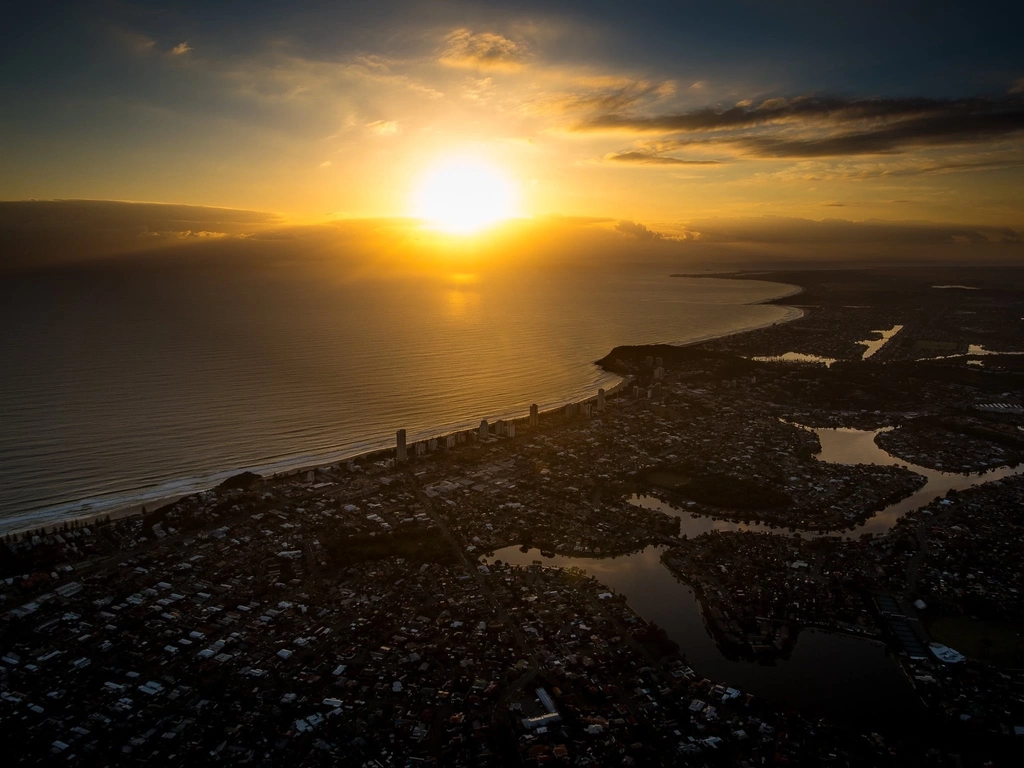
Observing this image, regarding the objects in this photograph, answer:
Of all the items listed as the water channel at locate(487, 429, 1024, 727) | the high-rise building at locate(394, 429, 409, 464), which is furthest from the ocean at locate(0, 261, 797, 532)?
the water channel at locate(487, 429, 1024, 727)

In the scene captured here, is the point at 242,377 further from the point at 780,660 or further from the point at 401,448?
the point at 780,660

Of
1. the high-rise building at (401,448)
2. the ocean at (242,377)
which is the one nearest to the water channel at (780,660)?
the high-rise building at (401,448)

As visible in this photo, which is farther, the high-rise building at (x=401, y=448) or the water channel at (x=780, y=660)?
the high-rise building at (x=401, y=448)

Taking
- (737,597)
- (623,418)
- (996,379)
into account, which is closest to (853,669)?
(737,597)

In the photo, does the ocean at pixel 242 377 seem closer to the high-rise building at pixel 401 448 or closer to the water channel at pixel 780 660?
the high-rise building at pixel 401 448

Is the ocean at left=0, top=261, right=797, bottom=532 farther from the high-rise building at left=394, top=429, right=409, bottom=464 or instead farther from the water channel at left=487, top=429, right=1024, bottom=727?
the water channel at left=487, top=429, right=1024, bottom=727

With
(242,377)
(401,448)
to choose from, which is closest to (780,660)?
(401,448)
